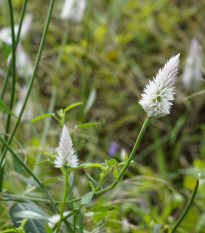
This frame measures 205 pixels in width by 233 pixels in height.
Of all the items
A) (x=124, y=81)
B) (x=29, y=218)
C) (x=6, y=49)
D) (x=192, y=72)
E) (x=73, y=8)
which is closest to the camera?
(x=29, y=218)

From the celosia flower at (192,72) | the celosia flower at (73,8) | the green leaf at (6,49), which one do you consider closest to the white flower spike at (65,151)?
the green leaf at (6,49)

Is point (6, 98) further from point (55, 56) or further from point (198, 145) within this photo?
point (198, 145)

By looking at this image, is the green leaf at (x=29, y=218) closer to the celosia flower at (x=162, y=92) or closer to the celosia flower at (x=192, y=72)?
the celosia flower at (x=162, y=92)

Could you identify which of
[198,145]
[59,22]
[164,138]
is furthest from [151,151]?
[59,22]

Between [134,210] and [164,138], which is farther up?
[164,138]

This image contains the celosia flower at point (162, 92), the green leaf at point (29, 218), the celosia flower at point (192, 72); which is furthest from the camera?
the celosia flower at point (192, 72)

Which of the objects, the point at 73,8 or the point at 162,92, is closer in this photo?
the point at 162,92

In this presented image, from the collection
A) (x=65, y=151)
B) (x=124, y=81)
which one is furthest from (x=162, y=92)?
(x=124, y=81)

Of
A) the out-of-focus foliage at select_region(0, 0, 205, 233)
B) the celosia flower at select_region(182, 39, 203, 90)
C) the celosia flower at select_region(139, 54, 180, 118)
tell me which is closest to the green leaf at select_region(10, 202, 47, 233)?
Answer: the celosia flower at select_region(139, 54, 180, 118)

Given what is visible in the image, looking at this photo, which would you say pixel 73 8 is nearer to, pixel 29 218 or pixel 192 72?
pixel 192 72
